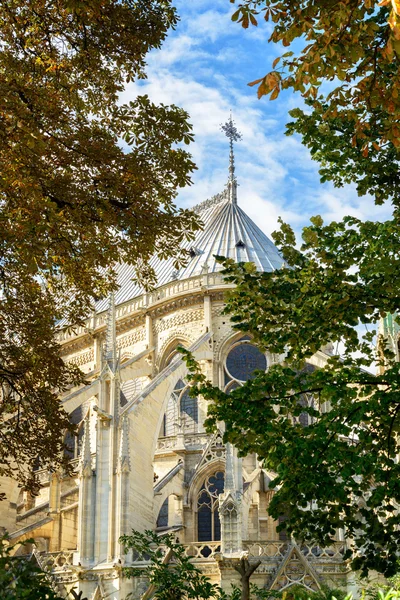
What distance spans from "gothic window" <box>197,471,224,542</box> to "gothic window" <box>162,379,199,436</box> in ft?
A: 10.4

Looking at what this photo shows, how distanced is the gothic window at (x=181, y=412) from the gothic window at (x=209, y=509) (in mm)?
3165

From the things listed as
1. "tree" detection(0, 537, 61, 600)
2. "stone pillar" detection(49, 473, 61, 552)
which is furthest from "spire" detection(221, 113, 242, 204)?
"tree" detection(0, 537, 61, 600)

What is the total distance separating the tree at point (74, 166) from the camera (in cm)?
927

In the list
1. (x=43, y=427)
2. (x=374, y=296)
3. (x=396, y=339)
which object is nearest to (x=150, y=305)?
(x=396, y=339)

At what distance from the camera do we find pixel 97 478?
68.0 feet

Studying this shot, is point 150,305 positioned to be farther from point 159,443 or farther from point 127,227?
point 127,227

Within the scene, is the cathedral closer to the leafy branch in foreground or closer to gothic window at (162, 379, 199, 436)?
gothic window at (162, 379, 199, 436)

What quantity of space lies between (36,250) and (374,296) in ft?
12.8

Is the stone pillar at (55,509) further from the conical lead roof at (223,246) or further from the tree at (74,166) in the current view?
the tree at (74,166)

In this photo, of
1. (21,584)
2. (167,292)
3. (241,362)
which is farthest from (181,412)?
(21,584)

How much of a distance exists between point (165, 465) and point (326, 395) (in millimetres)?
18121

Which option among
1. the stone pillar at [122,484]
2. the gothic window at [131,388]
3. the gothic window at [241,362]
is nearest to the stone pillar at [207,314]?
the gothic window at [241,362]

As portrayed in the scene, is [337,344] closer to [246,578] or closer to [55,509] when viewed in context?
[246,578]

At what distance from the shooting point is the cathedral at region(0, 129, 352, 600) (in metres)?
19.3
